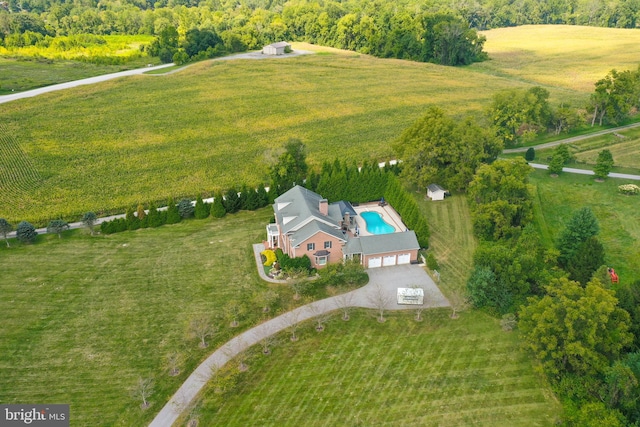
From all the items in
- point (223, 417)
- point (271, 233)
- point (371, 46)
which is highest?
point (371, 46)

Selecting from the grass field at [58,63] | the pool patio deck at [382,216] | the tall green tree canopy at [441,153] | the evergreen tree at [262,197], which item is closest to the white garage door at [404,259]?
the pool patio deck at [382,216]

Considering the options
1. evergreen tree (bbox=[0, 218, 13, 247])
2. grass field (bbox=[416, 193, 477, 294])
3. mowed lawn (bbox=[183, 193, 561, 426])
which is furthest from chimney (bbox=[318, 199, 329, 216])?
evergreen tree (bbox=[0, 218, 13, 247])

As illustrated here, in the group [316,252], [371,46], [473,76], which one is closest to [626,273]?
[316,252]

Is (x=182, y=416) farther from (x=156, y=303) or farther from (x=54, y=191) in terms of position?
(x=54, y=191)

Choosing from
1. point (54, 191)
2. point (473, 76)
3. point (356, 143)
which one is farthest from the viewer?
point (473, 76)

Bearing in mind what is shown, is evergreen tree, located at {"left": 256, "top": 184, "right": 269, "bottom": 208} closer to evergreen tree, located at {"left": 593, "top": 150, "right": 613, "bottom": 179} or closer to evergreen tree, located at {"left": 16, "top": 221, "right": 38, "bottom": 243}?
evergreen tree, located at {"left": 16, "top": 221, "right": 38, "bottom": 243}

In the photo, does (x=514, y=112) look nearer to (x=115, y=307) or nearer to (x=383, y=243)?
(x=383, y=243)

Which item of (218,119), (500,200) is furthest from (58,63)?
(500,200)
